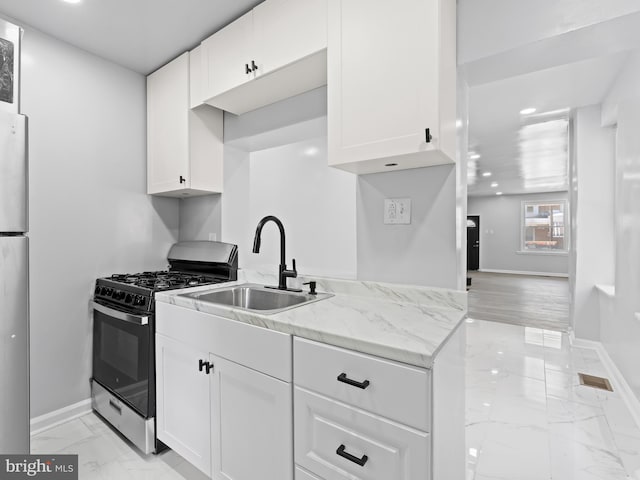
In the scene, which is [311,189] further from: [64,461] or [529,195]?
[529,195]

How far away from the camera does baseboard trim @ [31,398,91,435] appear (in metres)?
2.06

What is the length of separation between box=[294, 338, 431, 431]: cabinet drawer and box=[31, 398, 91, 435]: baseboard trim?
199 cm

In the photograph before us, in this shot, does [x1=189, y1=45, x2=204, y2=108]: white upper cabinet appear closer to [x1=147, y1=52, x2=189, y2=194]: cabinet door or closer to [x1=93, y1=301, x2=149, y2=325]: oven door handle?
[x1=147, y1=52, x2=189, y2=194]: cabinet door

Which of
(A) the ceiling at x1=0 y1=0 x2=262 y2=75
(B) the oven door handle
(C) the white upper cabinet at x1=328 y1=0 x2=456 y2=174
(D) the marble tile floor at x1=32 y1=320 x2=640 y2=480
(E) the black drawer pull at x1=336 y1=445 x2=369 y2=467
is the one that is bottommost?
(D) the marble tile floor at x1=32 y1=320 x2=640 y2=480

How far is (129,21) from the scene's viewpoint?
1982mm

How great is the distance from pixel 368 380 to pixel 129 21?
2384 mm

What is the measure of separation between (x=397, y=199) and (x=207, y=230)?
1.61 m

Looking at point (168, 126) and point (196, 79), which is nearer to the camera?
point (196, 79)

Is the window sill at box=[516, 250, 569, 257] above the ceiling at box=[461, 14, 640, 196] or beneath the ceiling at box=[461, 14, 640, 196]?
beneath

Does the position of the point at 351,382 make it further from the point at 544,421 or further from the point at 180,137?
the point at 180,137

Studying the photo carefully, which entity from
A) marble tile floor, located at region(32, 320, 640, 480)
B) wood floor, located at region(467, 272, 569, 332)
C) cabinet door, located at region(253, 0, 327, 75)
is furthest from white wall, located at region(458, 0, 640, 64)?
wood floor, located at region(467, 272, 569, 332)

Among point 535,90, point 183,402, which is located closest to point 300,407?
point 183,402

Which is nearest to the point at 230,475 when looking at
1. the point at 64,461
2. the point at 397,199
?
the point at 64,461

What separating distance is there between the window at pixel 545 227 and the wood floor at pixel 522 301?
1.13m
